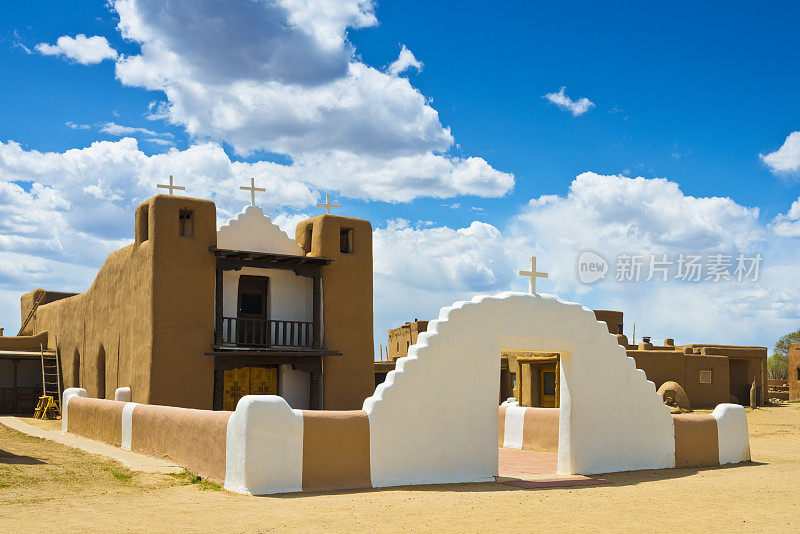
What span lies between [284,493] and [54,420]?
16272mm

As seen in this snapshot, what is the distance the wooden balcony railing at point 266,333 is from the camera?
21.2 metres

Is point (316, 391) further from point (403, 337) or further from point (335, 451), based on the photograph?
point (403, 337)

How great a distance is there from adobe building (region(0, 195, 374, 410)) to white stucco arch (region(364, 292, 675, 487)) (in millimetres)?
9348

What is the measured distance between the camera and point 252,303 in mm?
22344

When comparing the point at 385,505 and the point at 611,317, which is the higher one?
the point at 611,317

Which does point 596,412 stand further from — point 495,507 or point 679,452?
point 495,507

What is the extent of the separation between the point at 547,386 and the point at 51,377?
58.4 ft

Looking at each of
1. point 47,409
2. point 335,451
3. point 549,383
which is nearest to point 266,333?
point 47,409

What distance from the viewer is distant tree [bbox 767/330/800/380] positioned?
70.5m

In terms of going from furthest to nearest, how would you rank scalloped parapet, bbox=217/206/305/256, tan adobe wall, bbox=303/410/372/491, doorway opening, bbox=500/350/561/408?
doorway opening, bbox=500/350/561/408
scalloped parapet, bbox=217/206/305/256
tan adobe wall, bbox=303/410/372/491

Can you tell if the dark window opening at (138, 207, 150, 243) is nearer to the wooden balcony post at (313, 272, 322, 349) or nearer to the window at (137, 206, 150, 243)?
the window at (137, 206, 150, 243)

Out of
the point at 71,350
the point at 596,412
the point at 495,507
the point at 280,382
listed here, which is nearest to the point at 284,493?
the point at 495,507

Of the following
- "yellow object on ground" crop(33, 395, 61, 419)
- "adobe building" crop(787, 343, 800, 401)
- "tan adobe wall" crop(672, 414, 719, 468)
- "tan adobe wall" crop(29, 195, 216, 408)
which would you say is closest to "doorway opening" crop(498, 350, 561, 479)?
"tan adobe wall" crop(672, 414, 719, 468)

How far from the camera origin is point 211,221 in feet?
69.5
